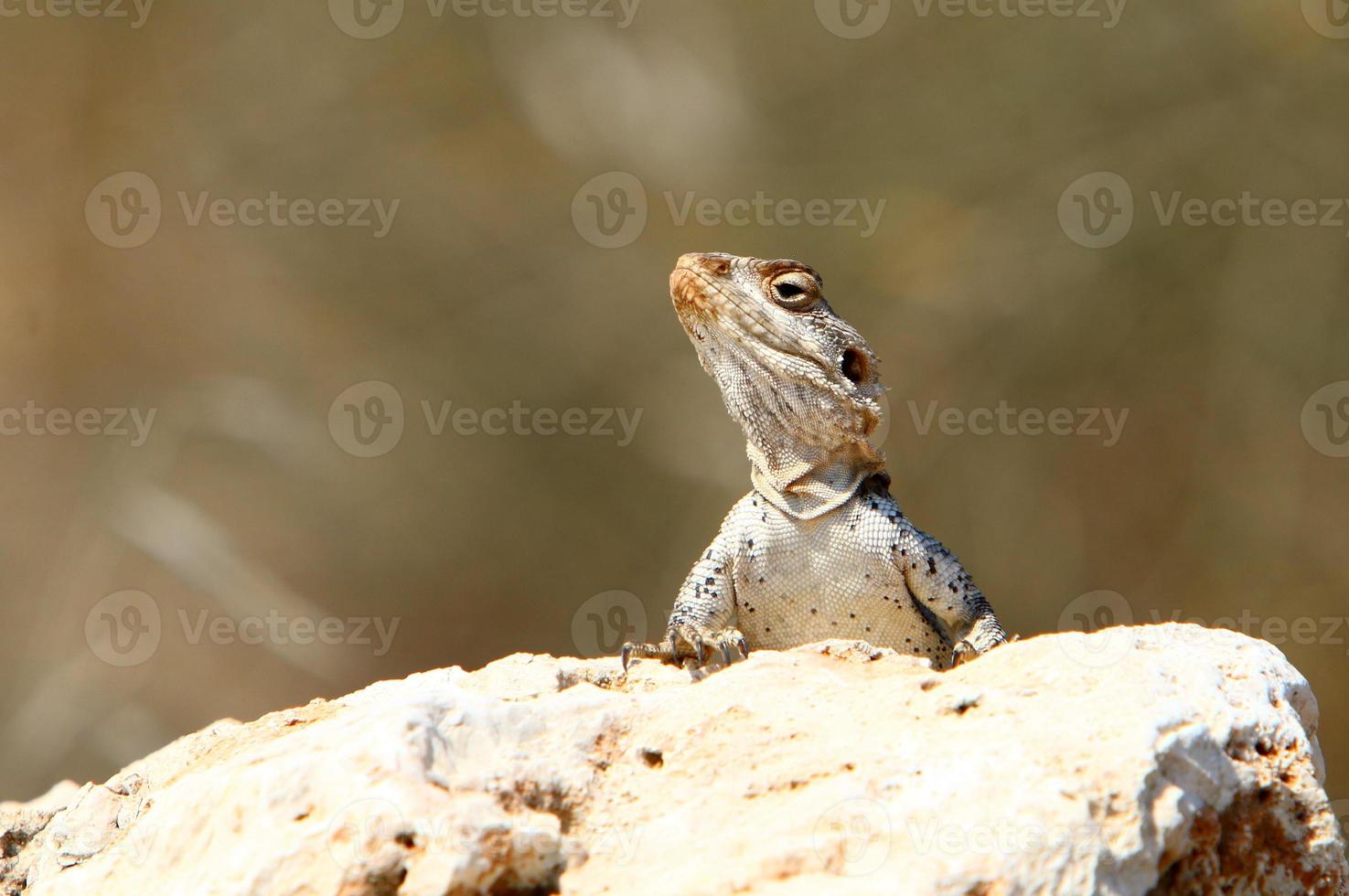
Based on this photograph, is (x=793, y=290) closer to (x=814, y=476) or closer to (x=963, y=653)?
(x=814, y=476)

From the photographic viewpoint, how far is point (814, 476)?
469 cm

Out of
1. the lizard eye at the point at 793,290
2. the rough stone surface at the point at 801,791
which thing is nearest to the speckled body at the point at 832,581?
the lizard eye at the point at 793,290

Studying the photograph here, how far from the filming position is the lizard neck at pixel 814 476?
4.65 metres

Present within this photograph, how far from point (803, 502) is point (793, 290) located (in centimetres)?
82

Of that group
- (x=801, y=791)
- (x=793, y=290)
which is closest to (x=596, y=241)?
(x=793, y=290)

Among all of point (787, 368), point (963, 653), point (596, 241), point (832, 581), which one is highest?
point (596, 241)

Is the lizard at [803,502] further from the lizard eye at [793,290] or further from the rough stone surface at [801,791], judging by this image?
the rough stone surface at [801,791]

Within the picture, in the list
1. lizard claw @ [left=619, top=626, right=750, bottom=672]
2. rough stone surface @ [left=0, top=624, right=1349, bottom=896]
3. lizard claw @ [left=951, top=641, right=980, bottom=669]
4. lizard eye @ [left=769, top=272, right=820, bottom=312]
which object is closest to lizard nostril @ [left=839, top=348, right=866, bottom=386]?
lizard eye @ [left=769, top=272, right=820, bottom=312]

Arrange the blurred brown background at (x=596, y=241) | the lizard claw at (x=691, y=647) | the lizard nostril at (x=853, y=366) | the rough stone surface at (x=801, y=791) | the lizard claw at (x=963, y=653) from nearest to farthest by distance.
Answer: the rough stone surface at (x=801, y=791) → the lizard claw at (x=691, y=647) → the lizard claw at (x=963, y=653) → the lizard nostril at (x=853, y=366) → the blurred brown background at (x=596, y=241)

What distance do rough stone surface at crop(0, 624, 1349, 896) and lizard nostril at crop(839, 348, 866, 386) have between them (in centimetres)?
175

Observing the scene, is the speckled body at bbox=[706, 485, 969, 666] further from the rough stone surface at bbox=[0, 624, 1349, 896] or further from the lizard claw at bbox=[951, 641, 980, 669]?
the rough stone surface at bbox=[0, 624, 1349, 896]

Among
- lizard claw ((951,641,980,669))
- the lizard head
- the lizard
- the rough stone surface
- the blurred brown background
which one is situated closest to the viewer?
the rough stone surface

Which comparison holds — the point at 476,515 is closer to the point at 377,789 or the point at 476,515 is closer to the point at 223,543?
the point at 223,543

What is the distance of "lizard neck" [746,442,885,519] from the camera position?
4652 millimetres
